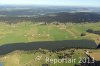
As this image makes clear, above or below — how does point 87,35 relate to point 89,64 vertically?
below

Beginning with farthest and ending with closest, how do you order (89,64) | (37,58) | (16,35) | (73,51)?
(16,35)
(73,51)
(37,58)
(89,64)

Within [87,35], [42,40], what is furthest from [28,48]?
[87,35]

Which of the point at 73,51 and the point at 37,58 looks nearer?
the point at 37,58

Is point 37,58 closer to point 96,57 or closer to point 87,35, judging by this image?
point 96,57

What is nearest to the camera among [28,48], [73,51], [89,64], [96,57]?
[89,64]

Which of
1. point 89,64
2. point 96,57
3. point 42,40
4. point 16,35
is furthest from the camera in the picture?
point 16,35

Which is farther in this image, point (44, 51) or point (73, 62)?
point (44, 51)

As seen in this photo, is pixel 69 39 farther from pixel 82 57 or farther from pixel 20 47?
pixel 82 57

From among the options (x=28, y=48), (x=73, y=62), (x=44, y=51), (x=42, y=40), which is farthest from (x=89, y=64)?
(x=42, y=40)

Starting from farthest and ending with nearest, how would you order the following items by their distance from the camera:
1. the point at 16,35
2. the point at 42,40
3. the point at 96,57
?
the point at 16,35
the point at 42,40
the point at 96,57
